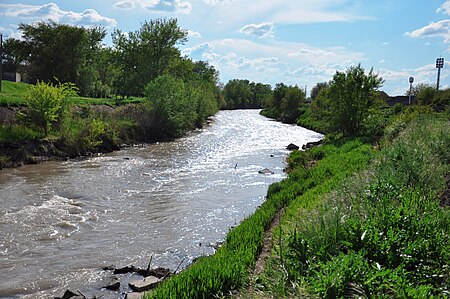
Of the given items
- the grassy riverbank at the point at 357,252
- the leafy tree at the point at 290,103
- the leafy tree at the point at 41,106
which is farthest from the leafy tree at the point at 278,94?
the grassy riverbank at the point at 357,252

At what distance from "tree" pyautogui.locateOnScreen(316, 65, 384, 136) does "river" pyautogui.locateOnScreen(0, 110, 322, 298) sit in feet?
27.1

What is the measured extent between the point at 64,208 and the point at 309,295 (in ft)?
38.0

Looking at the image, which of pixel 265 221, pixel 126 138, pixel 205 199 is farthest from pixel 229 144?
pixel 265 221

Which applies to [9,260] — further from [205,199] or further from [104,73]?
[104,73]

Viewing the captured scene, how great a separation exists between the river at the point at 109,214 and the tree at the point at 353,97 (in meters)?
8.27

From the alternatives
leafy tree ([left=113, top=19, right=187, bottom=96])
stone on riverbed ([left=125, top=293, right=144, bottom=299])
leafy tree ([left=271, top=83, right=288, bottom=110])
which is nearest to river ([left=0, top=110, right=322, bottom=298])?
stone on riverbed ([left=125, top=293, right=144, bottom=299])

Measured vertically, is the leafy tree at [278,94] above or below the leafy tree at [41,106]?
above

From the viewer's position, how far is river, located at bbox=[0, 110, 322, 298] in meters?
9.28

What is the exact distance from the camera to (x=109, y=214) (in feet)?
45.8

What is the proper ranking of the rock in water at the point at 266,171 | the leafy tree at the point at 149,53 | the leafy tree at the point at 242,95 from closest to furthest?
1. the rock in water at the point at 266,171
2. the leafy tree at the point at 149,53
3. the leafy tree at the point at 242,95

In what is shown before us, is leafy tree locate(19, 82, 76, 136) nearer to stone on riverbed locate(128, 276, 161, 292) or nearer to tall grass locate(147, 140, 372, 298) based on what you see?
tall grass locate(147, 140, 372, 298)

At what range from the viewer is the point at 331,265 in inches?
200

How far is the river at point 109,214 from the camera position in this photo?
9.28 m

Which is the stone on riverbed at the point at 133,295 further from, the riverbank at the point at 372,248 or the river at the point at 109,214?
the riverbank at the point at 372,248
